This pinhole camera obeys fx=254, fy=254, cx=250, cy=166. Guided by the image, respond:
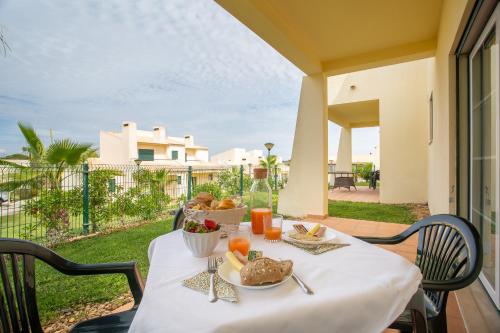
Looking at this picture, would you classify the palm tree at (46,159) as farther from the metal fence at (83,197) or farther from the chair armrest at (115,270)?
the chair armrest at (115,270)

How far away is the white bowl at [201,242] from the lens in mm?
962

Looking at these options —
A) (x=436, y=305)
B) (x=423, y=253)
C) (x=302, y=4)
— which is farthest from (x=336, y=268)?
(x=302, y=4)

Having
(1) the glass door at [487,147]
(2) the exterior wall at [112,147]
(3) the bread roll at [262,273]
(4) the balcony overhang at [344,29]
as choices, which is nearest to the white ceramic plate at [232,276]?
(3) the bread roll at [262,273]

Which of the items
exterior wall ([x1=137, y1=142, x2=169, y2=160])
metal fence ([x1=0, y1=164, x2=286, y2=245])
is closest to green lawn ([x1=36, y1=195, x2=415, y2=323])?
metal fence ([x1=0, y1=164, x2=286, y2=245])

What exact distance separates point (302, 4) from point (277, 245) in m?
2.81

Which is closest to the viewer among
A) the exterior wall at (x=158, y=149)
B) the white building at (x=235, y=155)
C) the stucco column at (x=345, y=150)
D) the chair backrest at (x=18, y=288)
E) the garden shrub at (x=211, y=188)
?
the chair backrest at (x=18, y=288)

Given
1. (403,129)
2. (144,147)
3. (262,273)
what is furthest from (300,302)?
(144,147)

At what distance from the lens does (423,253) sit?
1.41 m

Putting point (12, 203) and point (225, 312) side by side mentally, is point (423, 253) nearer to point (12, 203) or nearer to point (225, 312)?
point (225, 312)

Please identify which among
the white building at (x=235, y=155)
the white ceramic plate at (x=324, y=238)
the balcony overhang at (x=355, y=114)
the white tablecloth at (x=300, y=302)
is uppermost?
the balcony overhang at (x=355, y=114)

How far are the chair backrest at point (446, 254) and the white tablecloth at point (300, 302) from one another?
0.86ft

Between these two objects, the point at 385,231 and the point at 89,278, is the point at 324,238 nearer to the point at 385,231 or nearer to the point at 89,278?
the point at 89,278

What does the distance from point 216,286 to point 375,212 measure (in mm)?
5336

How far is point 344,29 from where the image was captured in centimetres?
338
